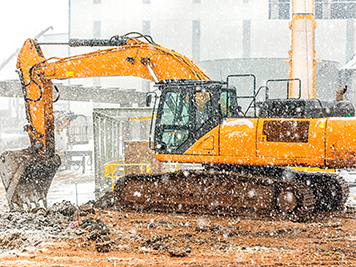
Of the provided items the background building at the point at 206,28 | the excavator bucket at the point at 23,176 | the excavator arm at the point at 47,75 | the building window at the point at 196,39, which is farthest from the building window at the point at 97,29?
the excavator bucket at the point at 23,176

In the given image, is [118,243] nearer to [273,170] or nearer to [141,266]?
[141,266]

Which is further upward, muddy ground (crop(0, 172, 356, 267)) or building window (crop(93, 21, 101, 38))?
building window (crop(93, 21, 101, 38))

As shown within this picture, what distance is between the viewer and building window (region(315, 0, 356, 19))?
26297 mm

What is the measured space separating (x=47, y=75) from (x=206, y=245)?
15.4ft

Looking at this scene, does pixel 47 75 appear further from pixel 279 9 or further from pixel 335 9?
pixel 335 9

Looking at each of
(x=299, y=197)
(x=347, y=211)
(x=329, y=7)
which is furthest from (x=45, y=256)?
(x=329, y=7)

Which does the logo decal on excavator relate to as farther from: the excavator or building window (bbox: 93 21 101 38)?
building window (bbox: 93 21 101 38)

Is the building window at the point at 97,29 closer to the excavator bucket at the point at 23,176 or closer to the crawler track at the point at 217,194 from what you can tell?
the excavator bucket at the point at 23,176

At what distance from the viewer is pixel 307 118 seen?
702 centimetres

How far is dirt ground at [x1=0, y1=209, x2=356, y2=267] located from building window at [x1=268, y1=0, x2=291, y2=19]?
2267cm

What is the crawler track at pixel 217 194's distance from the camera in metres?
6.89

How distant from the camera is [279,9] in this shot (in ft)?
91.6

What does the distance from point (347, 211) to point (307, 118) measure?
238 centimetres

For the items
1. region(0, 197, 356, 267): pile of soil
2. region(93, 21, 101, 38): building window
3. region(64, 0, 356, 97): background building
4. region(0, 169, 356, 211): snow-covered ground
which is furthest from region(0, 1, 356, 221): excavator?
region(93, 21, 101, 38): building window
